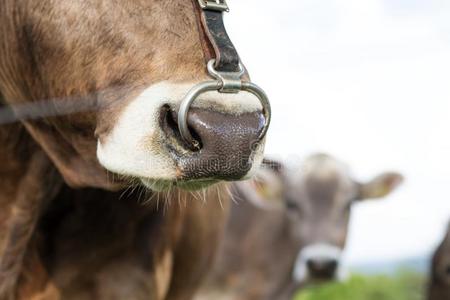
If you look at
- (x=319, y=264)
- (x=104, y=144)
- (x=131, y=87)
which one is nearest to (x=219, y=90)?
(x=131, y=87)

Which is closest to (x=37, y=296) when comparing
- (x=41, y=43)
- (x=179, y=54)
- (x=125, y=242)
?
(x=125, y=242)

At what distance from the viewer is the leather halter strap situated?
2.60 m

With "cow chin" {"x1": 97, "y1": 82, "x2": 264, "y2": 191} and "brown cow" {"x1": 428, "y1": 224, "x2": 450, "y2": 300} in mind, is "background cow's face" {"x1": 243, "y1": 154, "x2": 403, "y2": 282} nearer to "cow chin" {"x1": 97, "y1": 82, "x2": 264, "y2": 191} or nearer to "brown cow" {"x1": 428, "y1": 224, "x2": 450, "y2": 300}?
"brown cow" {"x1": 428, "y1": 224, "x2": 450, "y2": 300}

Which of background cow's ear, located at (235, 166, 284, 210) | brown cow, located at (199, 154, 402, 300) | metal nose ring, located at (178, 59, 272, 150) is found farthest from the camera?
background cow's ear, located at (235, 166, 284, 210)

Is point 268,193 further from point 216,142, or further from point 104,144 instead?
point 216,142

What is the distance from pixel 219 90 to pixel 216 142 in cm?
15

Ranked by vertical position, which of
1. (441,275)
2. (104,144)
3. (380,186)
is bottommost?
(380,186)

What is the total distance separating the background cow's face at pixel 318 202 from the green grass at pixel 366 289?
3181 millimetres

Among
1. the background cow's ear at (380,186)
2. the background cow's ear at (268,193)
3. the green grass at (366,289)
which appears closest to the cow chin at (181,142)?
the background cow's ear at (268,193)

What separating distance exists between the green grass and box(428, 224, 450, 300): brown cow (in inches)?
285

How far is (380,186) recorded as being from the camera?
11570mm

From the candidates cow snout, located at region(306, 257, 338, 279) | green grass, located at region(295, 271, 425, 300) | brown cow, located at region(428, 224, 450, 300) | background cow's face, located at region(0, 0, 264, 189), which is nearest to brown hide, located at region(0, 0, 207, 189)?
background cow's face, located at region(0, 0, 264, 189)

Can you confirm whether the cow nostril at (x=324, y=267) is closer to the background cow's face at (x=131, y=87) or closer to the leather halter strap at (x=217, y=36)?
the background cow's face at (x=131, y=87)

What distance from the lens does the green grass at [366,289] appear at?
14.4m
